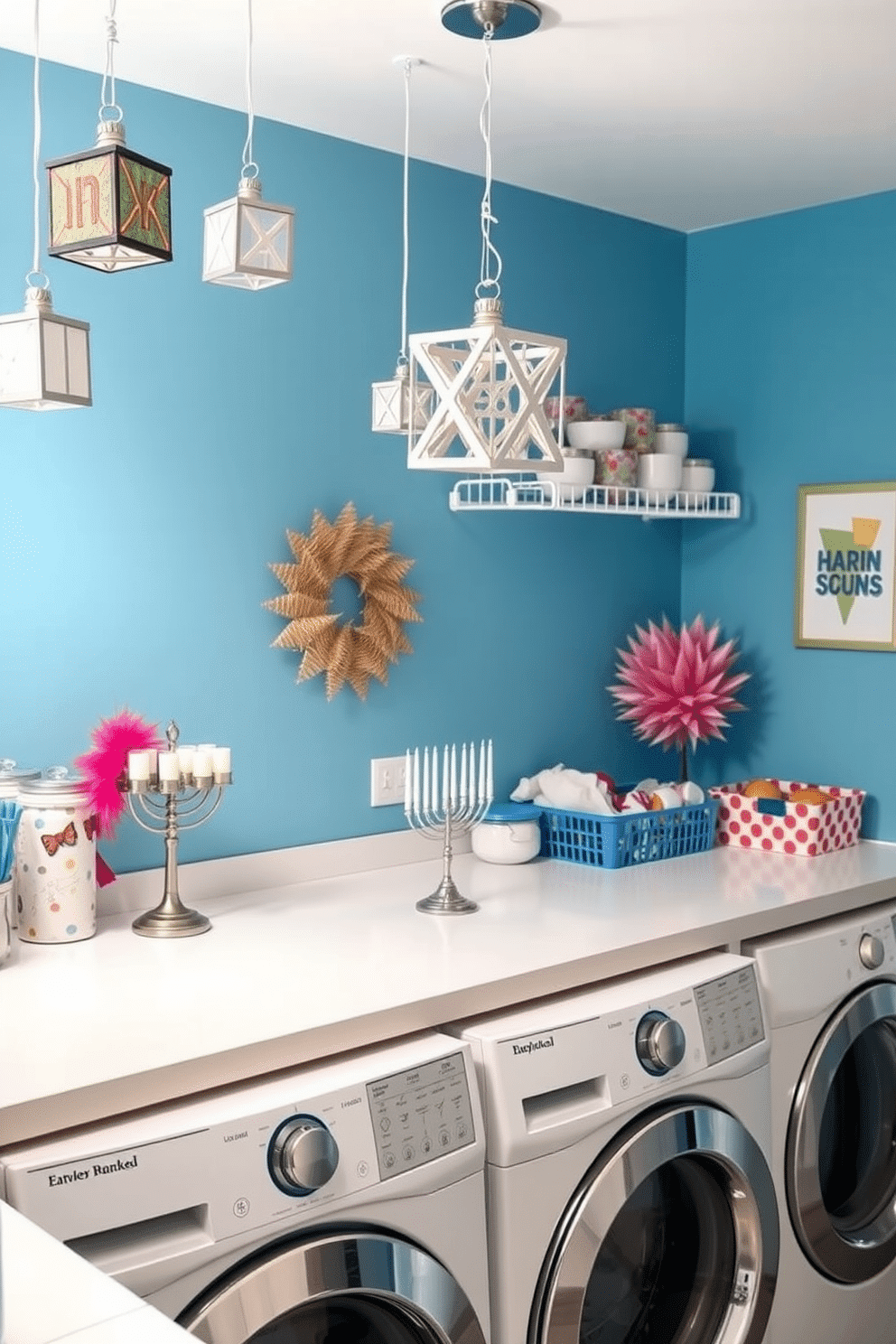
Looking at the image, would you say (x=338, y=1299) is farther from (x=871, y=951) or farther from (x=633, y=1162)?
(x=871, y=951)

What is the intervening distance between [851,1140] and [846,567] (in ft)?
4.00

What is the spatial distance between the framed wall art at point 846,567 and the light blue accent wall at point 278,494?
0.42 meters

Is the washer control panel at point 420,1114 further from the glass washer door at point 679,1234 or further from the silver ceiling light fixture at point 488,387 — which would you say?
the silver ceiling light fixture at point 488,387

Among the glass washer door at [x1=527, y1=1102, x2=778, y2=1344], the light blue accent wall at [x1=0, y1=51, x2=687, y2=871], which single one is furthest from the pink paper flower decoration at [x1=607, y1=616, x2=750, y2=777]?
the glass washer door at [x1=527, y1=1102, x2=778, y2=1344]

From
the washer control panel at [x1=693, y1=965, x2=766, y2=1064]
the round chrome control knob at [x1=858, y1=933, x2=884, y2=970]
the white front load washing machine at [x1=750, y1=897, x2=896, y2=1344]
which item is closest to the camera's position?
the washer control panel at [x1=693, y1=965, x2=766, y2=1064]

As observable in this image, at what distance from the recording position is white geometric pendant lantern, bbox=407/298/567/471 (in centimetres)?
185

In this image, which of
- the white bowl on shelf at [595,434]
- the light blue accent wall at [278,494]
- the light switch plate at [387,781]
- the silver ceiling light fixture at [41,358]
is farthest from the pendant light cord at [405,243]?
the silver ceiling light fixture at [41,358]

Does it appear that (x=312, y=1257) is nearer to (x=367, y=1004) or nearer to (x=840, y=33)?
(x=367, y=1004)

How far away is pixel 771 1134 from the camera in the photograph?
7.73 feet

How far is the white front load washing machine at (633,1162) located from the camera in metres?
1.91

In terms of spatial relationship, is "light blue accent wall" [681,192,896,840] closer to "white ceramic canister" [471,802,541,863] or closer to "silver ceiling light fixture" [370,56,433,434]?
"white ceramic canister" [471,802,541,863]

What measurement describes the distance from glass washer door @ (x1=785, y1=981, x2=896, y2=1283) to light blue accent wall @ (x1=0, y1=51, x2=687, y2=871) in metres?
0.89

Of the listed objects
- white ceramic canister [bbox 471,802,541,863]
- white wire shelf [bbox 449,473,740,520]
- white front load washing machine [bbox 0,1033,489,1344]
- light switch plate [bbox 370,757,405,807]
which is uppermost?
white wire shelf [bbox 449,473,740,520]

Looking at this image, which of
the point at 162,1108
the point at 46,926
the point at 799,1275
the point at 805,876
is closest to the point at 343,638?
the point at 46,926
